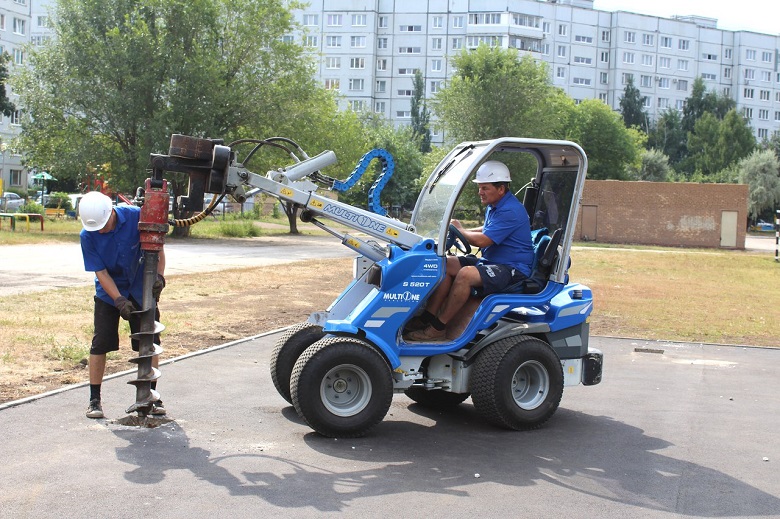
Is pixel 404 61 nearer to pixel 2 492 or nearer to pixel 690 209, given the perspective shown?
pixel 690 209

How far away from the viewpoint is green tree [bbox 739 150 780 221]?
87938 mm

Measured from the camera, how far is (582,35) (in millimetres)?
113750

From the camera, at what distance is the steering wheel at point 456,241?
8197mm

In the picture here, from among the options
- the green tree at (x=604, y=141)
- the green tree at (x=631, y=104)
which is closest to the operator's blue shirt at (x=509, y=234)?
the green tree at (x=604, y=141)

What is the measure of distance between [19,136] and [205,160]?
36799mm

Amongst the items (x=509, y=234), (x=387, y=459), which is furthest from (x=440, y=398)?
(x=387, y=459)

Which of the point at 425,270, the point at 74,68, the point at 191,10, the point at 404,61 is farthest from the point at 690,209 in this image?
the point at 404,61

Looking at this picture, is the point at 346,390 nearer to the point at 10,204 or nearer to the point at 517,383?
the point at 517,383

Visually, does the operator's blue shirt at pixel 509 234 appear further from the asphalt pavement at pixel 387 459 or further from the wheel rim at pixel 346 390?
the wheel rim at pixel 346 390

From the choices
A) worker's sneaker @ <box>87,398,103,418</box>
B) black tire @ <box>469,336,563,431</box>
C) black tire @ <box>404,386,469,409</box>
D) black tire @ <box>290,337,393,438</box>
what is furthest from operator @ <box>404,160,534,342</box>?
worker's sneaker @ <box>87,398,103,418</box>

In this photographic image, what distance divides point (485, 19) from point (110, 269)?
10294 centimetres

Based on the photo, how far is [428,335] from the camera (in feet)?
26.5

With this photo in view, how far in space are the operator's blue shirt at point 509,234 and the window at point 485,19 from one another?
331 ft

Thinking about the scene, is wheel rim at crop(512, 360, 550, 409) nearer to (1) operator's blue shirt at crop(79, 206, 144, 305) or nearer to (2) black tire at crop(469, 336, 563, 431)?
(2) black tire at crop(469, 336, 563, 431)
